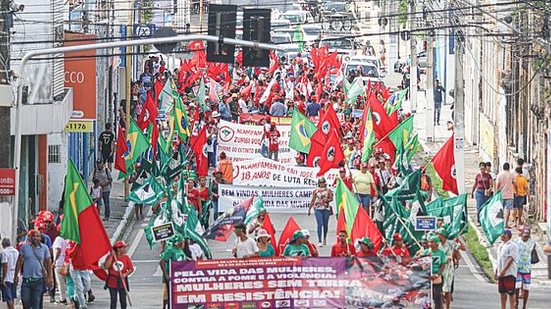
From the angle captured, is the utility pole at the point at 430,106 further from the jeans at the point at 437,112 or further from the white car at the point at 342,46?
the white car at the point at 342,46

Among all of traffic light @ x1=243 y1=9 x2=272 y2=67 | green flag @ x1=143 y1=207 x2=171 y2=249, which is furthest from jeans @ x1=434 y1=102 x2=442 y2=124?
green flag @ x1=143 y1=207 x2=171 y2=249

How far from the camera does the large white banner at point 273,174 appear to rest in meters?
35.5

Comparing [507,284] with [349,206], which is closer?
[507,284]

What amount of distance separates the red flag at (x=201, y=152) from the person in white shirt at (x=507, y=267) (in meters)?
13.6

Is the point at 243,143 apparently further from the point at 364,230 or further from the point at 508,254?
the point at 508,254

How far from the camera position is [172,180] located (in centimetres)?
3634

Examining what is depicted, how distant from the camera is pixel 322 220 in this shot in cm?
3291

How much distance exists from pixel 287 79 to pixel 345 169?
2459 cm

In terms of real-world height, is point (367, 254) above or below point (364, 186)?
below

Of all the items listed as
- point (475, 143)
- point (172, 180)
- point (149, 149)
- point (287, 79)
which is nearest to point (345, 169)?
point (172, 180)

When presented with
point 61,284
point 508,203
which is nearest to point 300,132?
point 508,203

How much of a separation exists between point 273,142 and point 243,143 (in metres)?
1.81

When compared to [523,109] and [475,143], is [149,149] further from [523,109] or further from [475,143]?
[475,143]

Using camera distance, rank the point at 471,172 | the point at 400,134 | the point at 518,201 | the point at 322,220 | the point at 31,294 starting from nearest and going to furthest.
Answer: the point at 31,294, the point at 322,220, the point at 518,201, the point at 400,134, the point at 471,172
